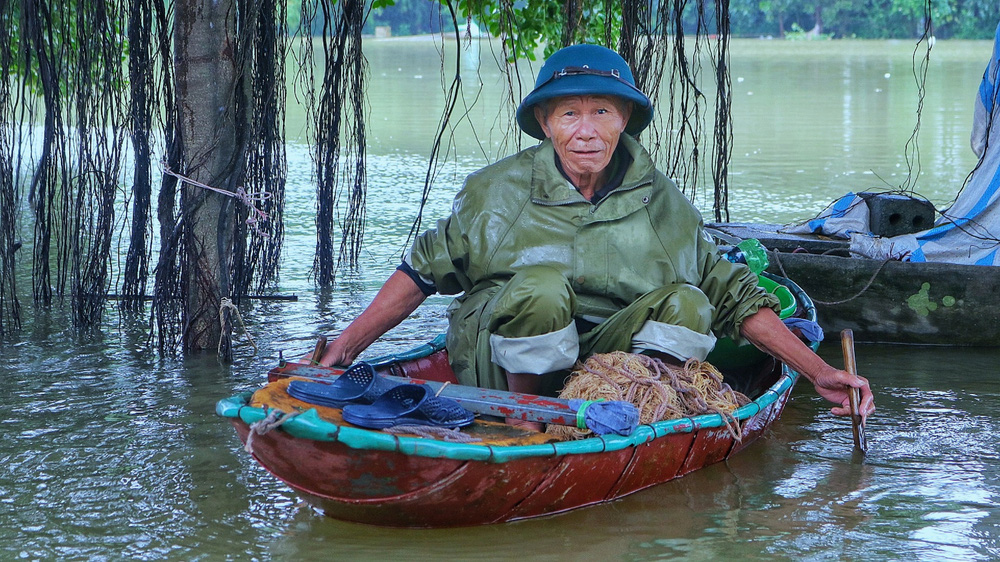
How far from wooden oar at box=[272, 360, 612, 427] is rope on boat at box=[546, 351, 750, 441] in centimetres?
9

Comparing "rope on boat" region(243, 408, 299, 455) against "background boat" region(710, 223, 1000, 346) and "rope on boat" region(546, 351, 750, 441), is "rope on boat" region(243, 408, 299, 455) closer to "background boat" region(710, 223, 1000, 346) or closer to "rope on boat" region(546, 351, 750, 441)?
"rope on boat" region(546, 351, 750, 441)

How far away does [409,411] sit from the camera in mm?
2898

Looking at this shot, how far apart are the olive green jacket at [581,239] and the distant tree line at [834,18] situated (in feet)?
100

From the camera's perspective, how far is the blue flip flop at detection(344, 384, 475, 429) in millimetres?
2871

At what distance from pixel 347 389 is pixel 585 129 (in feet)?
3.75

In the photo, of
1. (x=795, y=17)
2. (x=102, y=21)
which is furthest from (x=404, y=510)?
(x=795, y=17)

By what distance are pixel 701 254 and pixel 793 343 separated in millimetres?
422

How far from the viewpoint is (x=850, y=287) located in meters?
5.36

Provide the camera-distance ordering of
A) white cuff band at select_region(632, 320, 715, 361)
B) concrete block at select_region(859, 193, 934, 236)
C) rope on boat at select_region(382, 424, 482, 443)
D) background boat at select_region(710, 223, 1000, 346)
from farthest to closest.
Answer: concrete block at select_region(859, 193, 934, 236) < background boat at select_region(710, 223, 1000, 346) < white cuff band at select_region(632, 320, 715, 361) < rope on boat at select_region(382, 424, 482, 443)

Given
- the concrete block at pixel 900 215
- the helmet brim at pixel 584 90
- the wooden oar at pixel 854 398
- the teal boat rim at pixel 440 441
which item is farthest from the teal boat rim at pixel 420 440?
the concrete block at pixel 900 215

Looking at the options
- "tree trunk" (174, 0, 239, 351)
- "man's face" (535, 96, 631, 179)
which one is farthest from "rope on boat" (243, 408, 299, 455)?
"tree trunk" (174, 0, 239, 351)

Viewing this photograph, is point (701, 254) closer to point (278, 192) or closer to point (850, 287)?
point (850, 287)

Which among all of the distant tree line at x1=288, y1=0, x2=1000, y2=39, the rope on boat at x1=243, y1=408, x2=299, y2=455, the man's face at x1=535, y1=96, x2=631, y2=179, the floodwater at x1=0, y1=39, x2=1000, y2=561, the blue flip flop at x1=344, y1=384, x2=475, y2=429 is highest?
the distant tree line at x1=288, y1=0, x2=1000, y2=39

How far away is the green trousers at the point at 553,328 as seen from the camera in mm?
3250
